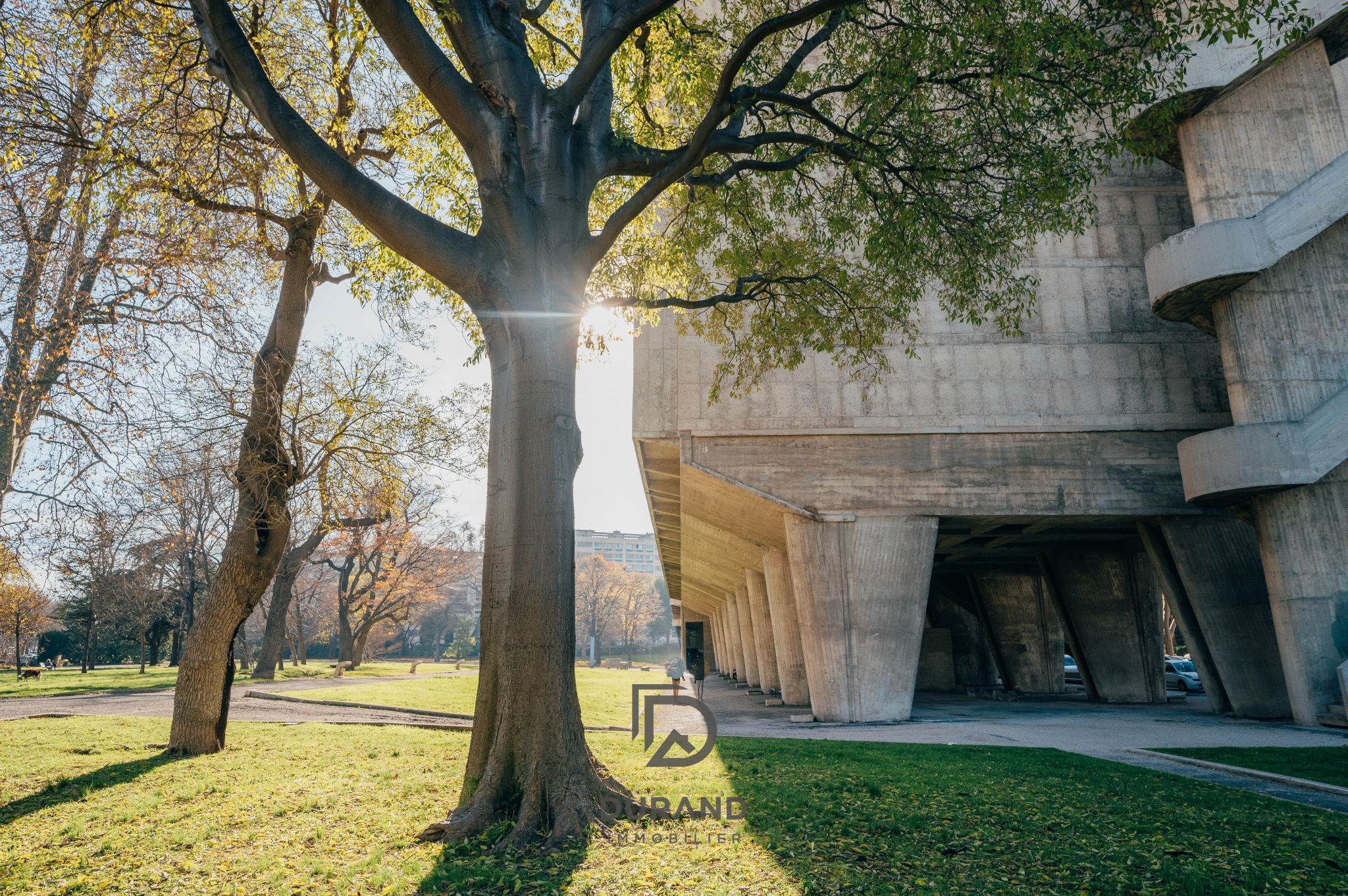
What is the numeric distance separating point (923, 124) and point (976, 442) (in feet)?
32.8

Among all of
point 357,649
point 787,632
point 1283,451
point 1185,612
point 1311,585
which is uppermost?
point 1283,451

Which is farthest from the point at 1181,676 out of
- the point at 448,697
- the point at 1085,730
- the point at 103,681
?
the point at 103,681

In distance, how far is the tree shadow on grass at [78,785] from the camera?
6.45 metres

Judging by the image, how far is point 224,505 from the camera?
2880cm

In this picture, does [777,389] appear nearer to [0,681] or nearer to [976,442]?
[976,442]

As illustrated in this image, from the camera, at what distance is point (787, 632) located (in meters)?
23.2

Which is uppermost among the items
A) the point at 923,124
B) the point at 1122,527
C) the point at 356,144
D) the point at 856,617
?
the point at 356,144

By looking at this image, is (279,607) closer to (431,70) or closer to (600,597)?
(431,70)

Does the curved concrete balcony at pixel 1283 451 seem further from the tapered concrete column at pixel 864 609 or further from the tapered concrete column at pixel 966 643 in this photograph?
the tapered concrete column at pixel 966 643

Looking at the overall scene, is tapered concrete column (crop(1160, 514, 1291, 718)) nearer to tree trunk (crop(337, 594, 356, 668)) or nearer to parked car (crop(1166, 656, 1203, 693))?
parked car (crop(1166, 656, 1203, 693))

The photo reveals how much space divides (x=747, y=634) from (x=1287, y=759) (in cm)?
3040

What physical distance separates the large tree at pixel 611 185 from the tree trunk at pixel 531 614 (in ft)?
0.06

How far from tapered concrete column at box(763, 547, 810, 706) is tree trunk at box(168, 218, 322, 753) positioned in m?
15.7

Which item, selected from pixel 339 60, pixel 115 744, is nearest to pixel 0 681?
pixel 115 744
